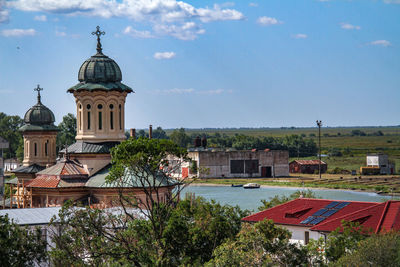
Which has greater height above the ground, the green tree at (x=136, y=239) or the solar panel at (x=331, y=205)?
the solar panel at (x=331, y=205)

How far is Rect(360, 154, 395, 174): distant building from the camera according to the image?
10538 centimetres

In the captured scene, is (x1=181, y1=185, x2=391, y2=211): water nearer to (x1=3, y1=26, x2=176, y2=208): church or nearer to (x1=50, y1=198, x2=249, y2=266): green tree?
(x1=3, y1=26, x2=176, y2=208): church

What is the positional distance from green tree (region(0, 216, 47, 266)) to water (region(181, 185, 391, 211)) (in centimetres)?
4389

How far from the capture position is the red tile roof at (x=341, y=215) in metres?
25.9

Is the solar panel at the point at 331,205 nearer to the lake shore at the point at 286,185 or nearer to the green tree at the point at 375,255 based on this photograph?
the green tree at the point at 375,255

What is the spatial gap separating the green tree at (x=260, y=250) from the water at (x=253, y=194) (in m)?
41.5

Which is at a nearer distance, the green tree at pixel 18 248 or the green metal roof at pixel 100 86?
the green tree at pixel 18 248

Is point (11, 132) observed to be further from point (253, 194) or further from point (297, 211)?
point (297, 211)

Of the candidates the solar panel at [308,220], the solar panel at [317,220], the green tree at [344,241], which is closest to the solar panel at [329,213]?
the solar panel at [317,220]

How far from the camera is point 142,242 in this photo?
2316cm

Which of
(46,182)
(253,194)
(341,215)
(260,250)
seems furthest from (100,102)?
(253,194)

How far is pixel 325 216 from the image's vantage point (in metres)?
28.7

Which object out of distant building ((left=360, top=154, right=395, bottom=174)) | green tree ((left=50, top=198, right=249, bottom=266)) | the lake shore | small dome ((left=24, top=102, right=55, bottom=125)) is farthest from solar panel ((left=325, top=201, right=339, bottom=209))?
distant building ((left=360, top=154, right=395, bottom=174))

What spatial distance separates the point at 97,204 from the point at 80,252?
35.2ft
